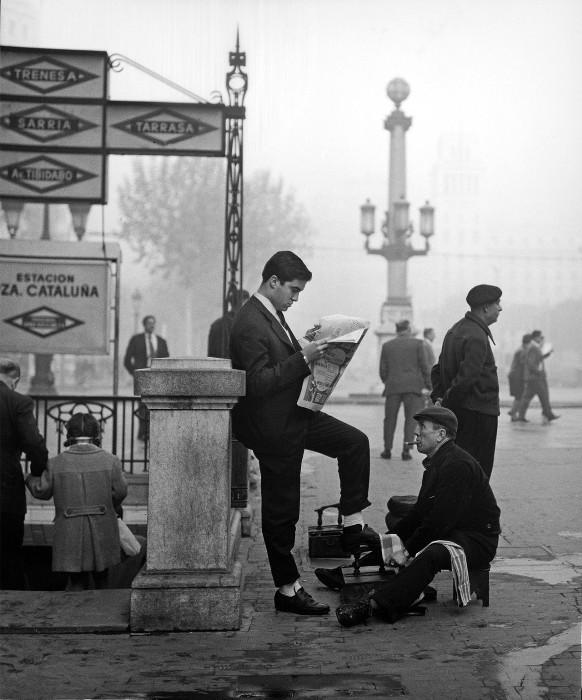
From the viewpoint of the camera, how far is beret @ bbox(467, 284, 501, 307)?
7344 mm

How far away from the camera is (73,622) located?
17.4ft

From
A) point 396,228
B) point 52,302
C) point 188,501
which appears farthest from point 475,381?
point 396,228

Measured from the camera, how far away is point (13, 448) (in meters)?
7.01

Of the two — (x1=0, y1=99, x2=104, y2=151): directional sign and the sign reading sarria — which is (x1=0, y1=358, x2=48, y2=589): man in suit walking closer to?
the sign reading sarria

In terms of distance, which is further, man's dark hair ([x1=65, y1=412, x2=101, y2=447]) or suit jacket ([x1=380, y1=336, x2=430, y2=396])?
suit jacket ([x1=380, y1=336, x2=430, y2=396])

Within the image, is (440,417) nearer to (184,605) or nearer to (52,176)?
(184,605)

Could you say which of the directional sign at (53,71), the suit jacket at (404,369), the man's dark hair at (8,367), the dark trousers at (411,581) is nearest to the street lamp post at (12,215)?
the directional sign at (53,71)

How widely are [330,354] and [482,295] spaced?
2347mm

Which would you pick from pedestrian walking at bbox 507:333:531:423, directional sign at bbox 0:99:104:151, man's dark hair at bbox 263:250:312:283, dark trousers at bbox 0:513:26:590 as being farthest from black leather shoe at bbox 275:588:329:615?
pedestrian walking at bbox 507:333:531:423

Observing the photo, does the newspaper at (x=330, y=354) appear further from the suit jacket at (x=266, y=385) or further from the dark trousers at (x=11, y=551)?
the dark trousers at (x=11, y=551)

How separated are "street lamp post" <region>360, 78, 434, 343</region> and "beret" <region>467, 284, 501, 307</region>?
64.8 ft

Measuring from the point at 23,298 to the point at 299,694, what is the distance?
6.67m

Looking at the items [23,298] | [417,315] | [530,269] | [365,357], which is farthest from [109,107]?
[530,269]

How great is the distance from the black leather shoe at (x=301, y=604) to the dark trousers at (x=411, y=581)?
0.93ft
